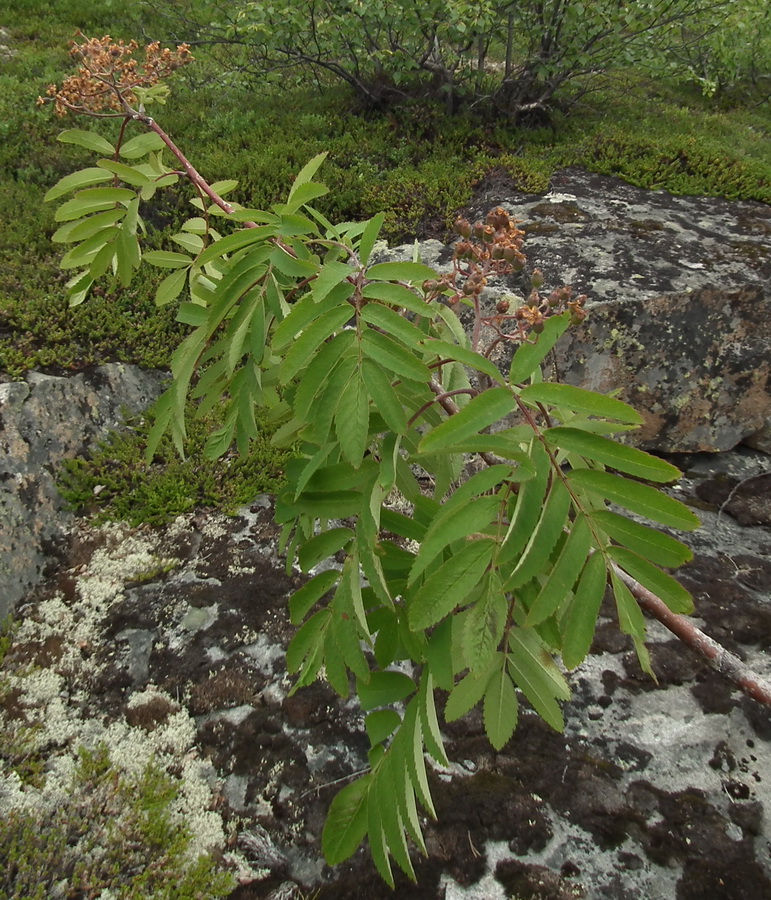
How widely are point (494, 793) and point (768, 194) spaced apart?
Result: 5066mm

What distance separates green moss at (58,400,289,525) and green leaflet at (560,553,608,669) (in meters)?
2.48

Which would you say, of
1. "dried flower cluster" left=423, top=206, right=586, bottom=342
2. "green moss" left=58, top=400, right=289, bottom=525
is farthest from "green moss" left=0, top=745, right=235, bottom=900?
"dried flower cluster" left=423, top=206, right=586, bottom=342

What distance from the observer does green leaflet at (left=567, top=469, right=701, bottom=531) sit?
1.26 m

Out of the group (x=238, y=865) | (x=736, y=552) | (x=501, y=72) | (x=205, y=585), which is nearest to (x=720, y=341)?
(x=736, y=552)

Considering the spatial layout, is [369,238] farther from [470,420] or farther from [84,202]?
[84,202]

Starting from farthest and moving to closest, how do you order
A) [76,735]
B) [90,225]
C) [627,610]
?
[76,735] → [90,225] → [627,610]

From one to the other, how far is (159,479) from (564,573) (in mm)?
2818

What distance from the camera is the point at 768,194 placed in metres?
5.27

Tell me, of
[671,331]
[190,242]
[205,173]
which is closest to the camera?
[190,242]

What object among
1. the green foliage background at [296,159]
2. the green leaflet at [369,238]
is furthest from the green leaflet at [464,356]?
the green foliage background at [296,159]

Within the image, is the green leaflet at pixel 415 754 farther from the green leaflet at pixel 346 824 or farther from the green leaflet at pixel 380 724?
the green leaflet at pixel 346 824

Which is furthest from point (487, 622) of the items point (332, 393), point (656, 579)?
point (332, 393)

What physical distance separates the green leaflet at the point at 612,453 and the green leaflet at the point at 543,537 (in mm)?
81

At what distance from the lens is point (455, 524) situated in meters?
1.35
